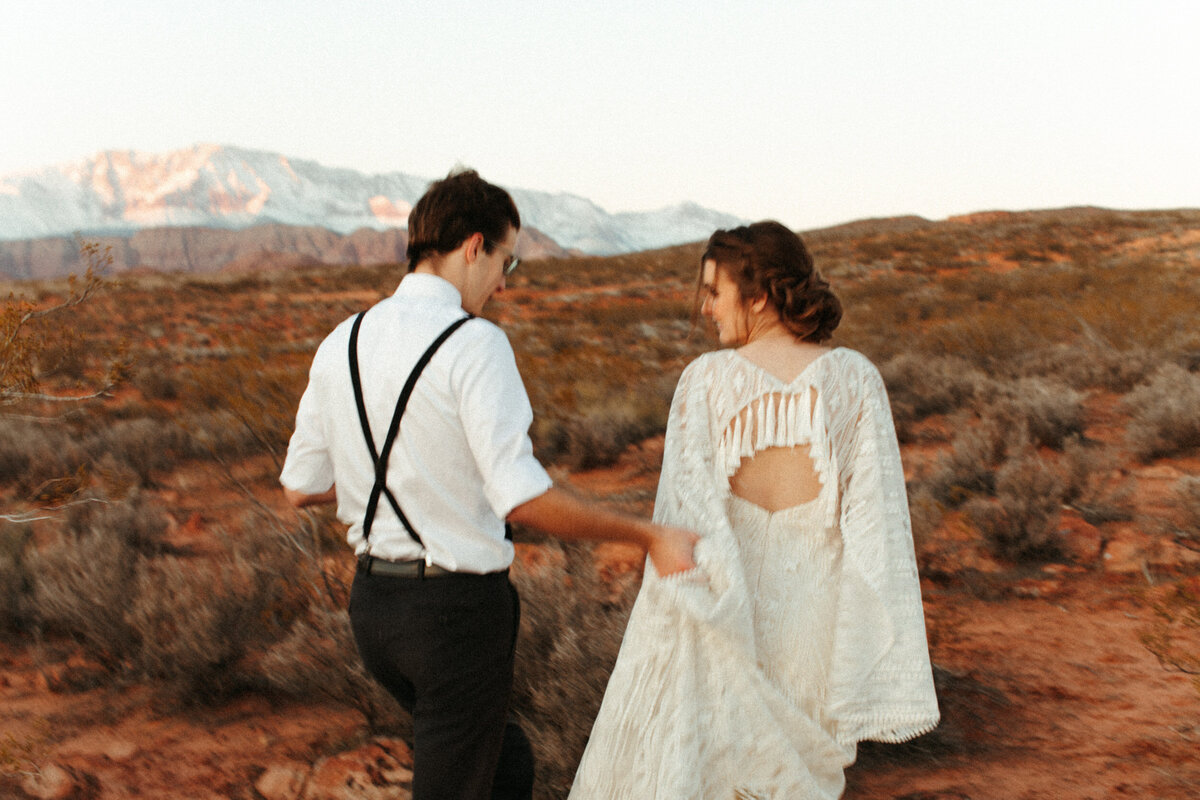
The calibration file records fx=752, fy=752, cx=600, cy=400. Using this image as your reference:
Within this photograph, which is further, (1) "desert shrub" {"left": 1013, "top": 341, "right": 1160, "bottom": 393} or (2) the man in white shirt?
(1) "desert shrub" {"left": 1013, "top": 341, "right": 1160, "bottom": 393}

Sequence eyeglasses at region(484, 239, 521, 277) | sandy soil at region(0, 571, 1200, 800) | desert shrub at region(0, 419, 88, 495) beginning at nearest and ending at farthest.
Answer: eyeglasses at region(484, 239, 521, 277) < sandy soil at region(0, 571, 1200, 800) < desert shrub at region(0, 419, 88, 495)

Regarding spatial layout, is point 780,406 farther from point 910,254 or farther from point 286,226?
point 286,226

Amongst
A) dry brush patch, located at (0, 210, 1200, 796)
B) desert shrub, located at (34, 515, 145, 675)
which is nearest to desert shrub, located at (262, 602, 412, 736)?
dry brush patch, located at (0, 210, 1200, 796)

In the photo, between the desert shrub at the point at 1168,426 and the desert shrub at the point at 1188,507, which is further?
the desert shrub at the point at 1168,426

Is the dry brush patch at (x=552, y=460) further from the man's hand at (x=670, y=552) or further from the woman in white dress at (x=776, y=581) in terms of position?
the man's hand at (x=670, y=552)

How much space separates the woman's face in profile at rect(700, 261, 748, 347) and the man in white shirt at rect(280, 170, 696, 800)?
56 cm

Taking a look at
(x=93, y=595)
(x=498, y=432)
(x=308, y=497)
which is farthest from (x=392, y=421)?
(x=93, y=595)

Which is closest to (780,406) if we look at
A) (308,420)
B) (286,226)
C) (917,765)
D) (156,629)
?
(308,420)

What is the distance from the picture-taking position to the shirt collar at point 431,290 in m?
1.45

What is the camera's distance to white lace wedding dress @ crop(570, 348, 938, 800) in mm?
1680

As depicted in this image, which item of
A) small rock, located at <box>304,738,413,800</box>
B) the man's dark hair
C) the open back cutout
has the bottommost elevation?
small rock, located at <box>304,738,413,800</box>

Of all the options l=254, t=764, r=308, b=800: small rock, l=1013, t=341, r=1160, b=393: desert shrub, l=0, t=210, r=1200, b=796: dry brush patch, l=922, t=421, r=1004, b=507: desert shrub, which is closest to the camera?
l=254, t=764, r=308, b=800: small rock

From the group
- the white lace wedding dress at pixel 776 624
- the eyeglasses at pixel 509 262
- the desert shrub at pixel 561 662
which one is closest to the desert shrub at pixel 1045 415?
the desert shrub at pixel 561 662

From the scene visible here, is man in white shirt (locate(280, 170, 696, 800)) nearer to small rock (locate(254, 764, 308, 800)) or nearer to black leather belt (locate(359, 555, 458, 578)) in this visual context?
black leather belt (locate(359, 555, 458, 578))
